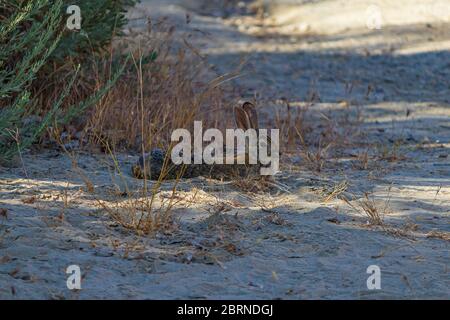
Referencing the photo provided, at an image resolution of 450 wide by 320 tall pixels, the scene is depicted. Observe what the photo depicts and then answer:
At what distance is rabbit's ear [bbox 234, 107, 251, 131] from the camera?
493 cm

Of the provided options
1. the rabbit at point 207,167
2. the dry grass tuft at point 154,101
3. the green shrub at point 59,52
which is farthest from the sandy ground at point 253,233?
the green shrub at point 59,52

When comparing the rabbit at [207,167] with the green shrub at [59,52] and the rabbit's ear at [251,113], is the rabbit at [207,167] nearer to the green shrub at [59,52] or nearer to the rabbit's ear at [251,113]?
the rabbit's ear at [251,113]

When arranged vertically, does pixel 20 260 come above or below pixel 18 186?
below

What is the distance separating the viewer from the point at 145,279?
362cm

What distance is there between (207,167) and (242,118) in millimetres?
347

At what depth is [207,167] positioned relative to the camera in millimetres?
5035

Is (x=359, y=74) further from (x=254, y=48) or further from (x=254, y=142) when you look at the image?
(x=254, y=142)

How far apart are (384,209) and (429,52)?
520cm

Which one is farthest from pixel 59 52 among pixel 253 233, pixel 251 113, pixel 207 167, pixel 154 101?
pixel 253 233

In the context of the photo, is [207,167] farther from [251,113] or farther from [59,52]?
[59,52]

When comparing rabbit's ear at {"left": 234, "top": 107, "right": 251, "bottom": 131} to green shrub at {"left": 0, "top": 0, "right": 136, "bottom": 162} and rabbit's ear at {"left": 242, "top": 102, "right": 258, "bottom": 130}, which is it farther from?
green shrub at {"left": 0, "top": 0, "right": 136, "bottom": 162}

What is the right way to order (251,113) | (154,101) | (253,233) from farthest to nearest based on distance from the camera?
(154,101)
(251,113)
(253,233)

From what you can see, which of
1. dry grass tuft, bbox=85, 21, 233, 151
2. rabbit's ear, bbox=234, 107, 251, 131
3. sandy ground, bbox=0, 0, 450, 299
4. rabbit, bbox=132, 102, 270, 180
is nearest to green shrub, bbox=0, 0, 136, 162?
dry grass tuft, bbox=85, 21, 233, 151

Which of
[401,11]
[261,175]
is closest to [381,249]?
[261,175]
